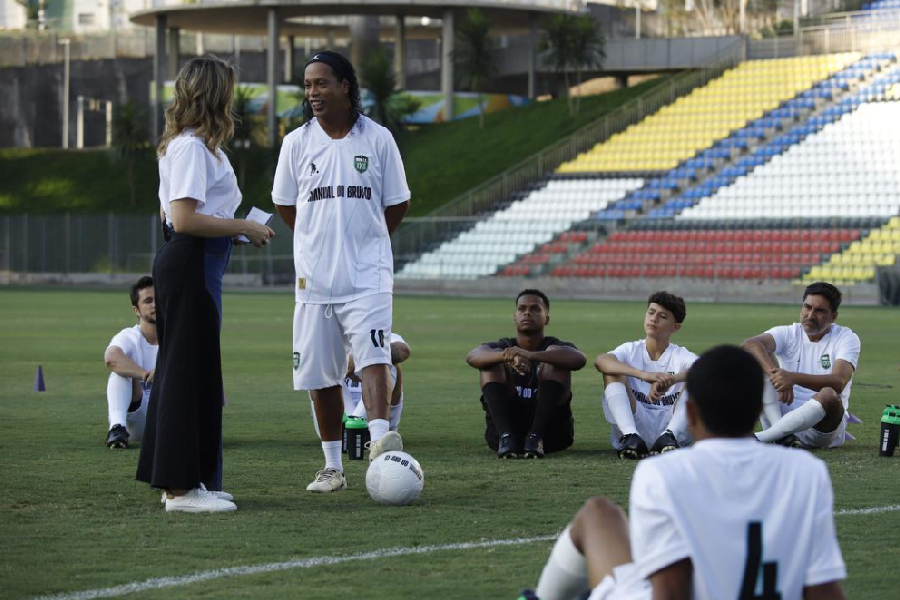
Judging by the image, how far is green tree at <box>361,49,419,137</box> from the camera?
55938 mm

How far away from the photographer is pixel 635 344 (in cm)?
959

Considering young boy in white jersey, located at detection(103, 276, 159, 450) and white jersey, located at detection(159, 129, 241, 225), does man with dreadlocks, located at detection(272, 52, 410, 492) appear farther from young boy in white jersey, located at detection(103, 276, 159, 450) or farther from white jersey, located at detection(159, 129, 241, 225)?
young boy in white jersey, located at detection(103, 276, 159, 450)

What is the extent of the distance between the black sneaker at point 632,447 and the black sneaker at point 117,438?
335 cm

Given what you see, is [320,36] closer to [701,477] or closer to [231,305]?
[231,305]

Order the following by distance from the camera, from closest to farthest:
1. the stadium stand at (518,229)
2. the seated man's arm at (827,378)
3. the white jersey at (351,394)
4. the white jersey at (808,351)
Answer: the seated man's arm at (827,378), the white jersey at (808,351), the white jersey at (351,394), the stadium stand at (518,229)

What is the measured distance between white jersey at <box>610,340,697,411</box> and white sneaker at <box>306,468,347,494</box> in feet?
7.77

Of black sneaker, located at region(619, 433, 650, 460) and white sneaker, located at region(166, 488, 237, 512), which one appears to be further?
black sneaker, located at region(619, 433, 650, 460)

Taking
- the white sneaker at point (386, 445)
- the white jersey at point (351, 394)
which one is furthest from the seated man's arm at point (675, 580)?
the white jersey at point (351, 394)

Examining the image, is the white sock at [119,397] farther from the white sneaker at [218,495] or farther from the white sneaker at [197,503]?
the white sneaker at [197,503]

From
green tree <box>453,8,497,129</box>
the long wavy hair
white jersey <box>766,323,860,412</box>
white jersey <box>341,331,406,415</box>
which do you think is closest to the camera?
the long wavy hair

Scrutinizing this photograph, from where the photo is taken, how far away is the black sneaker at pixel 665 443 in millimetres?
9172

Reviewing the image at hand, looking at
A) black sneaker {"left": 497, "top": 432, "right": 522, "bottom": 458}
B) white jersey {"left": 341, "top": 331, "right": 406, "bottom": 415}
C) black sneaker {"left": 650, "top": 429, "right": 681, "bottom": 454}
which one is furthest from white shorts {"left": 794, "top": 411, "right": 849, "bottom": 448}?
white jersey {"left": 341, "top": 331, "right": 406, "bottom": 415}

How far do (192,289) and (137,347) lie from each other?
2.99 m

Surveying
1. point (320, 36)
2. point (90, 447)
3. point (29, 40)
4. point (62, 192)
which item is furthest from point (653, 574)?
point (29, 40)
